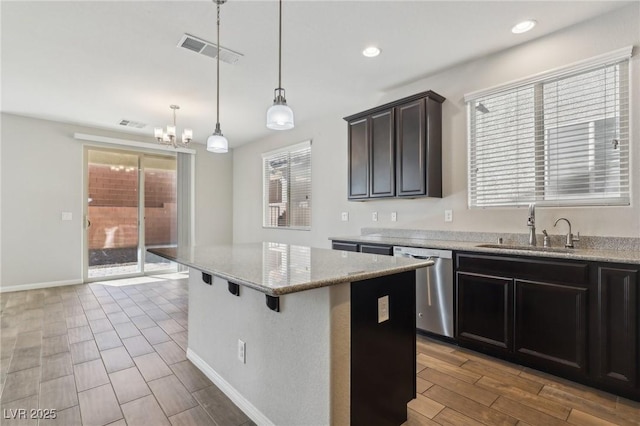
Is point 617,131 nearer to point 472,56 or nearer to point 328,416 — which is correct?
point 472,56

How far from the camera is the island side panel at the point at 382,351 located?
147cm

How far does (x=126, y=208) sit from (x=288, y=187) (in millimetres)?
3054

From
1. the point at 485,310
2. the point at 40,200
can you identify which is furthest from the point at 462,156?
the point at 40,200

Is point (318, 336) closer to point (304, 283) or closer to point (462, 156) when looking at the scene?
point (304, 283)

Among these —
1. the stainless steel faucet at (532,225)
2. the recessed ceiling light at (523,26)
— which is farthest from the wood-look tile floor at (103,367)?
the recessed ceiling light at (523,26)

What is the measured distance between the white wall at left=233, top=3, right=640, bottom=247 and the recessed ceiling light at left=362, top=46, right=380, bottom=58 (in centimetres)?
81

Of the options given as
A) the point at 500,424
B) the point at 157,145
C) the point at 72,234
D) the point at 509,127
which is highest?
the point at 157,145

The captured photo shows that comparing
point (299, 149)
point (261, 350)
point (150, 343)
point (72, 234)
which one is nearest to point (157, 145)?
point (72, 234)

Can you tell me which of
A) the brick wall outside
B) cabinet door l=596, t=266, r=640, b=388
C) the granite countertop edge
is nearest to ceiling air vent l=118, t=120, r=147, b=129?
the brick wall outside

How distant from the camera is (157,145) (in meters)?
5.88

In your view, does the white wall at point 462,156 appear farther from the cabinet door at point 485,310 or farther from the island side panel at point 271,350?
the island side panel at point 271,350

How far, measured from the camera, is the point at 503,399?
197 cm

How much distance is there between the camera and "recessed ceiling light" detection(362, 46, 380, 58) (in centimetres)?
285

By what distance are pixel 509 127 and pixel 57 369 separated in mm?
4269
